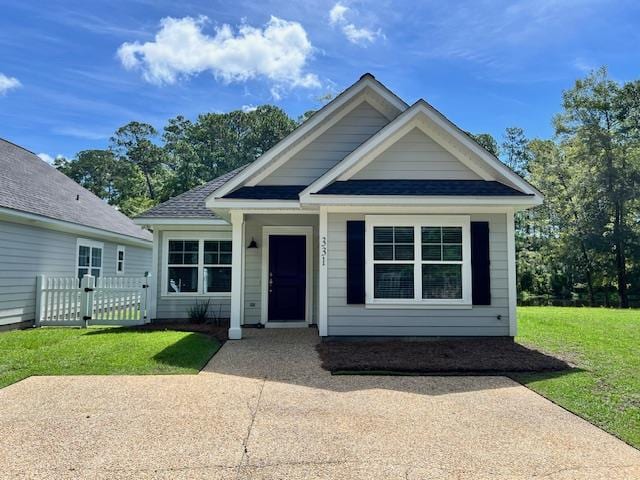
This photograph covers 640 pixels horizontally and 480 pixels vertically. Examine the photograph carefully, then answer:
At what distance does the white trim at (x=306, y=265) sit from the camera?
35.1 feet

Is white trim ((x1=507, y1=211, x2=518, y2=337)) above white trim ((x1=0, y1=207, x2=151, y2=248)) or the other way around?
the other way around

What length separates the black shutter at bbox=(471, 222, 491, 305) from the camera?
832 centimetres

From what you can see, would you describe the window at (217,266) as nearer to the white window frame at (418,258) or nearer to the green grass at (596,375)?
the white window frame at (418,258)

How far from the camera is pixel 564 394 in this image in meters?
5.21

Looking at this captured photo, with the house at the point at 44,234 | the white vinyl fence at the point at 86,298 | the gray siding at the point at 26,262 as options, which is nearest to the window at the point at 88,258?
the house at the point at 44,234

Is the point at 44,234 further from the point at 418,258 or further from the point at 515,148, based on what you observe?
the point at 515,148

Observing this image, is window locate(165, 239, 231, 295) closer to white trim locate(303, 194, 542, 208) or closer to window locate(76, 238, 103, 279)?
window locate(76, 238, 103, 279)

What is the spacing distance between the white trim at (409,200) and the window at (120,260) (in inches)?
451

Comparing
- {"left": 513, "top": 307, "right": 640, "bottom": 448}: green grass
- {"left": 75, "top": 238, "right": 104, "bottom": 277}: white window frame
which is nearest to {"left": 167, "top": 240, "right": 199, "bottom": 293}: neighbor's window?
{"left": 75, "top": 238, "right": 104, "bottom": 277}: white window frame

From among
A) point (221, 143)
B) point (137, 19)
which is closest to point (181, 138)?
point (221, 143)

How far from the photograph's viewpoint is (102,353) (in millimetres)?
7281

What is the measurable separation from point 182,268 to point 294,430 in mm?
8399

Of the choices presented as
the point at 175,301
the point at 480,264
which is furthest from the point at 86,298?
the point at 480,264

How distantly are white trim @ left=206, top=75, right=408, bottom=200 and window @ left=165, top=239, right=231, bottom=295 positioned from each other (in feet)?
10.1
